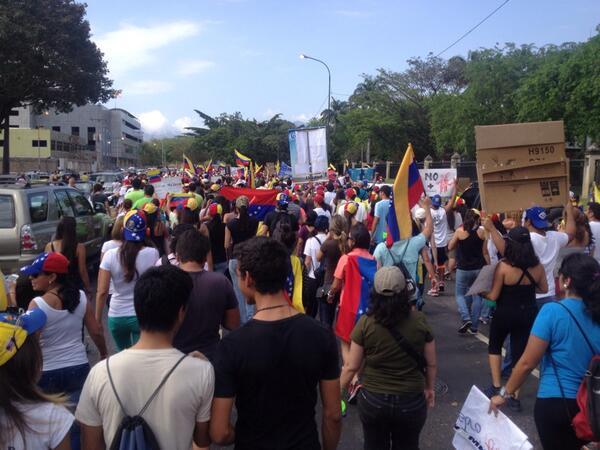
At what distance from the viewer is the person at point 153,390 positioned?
2.29 m

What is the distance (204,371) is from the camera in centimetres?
238

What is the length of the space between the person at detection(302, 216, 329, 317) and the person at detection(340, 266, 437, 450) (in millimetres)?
2542

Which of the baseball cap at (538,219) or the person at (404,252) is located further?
the person at (404,252)

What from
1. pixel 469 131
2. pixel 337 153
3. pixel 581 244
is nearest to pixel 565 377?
pixel 581 244

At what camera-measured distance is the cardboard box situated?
5840mm

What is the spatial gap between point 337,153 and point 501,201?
53.0m

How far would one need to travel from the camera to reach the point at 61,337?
360 cm

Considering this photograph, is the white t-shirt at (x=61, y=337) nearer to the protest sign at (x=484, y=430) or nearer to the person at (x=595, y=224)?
the protest sign at (x=484, y=430)

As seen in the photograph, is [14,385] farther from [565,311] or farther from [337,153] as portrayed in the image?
[337,153]

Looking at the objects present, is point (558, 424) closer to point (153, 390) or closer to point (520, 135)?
→ point (153, 390)

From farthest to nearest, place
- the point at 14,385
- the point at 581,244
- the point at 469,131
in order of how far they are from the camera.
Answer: the point at 469,131 < the point at 581,244 < the point at 14,385

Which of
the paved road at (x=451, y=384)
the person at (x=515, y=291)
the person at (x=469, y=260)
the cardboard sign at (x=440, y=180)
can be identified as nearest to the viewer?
the paved road at (x=451, y=384)

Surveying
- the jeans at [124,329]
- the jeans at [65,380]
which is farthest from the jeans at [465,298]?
the jeans at [65,380]

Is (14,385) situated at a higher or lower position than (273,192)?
lower
